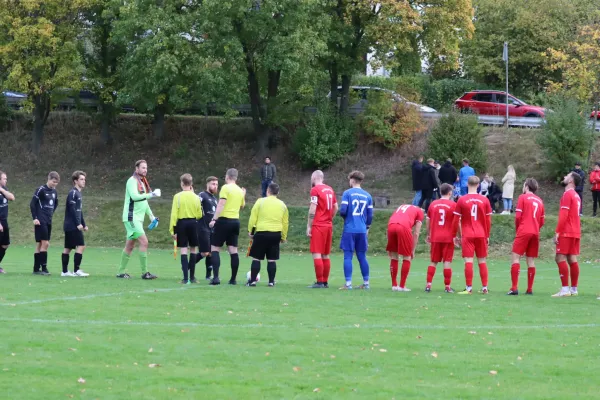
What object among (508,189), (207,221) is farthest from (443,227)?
(508,189)

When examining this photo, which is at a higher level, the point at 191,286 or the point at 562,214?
the point at 562,214

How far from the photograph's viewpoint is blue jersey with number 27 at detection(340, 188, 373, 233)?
17594mm

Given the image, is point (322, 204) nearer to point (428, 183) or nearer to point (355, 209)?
point (355, 209)

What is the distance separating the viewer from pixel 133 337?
11.4 metres

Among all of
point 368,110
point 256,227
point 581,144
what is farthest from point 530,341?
point 368,110

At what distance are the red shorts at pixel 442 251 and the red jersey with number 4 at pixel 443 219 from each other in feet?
0.32

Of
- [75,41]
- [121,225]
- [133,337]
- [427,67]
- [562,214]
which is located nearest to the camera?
[133,337]

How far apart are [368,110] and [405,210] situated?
2745cm

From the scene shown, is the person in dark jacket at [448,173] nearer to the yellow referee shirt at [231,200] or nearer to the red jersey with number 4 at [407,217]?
the red jersey with number 4 at [407,217]

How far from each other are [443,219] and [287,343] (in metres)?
7.01

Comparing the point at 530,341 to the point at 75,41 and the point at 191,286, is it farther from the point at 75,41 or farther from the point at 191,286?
the point at 75,41

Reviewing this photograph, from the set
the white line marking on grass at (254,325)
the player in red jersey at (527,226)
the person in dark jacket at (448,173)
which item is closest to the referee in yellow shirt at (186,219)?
the white line marking on grass at (254,325)

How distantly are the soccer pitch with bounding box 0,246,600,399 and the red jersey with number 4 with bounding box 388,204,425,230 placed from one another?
1.33 m

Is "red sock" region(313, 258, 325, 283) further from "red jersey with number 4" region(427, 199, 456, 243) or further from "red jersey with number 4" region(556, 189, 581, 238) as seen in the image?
"red jersey with number 4" region(556, 189, 581, 238)
